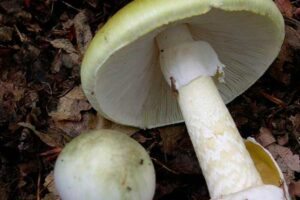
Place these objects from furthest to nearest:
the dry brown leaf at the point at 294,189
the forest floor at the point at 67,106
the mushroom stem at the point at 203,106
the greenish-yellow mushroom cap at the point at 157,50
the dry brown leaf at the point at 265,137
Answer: the dry brown leaf at the point at 265,137 < the forest floor at the point at 67,106 < the dry brown leaf at the point at 294,189 < the mushroom stem at the point at 203,106 < the greenish-yellow mushroom cap at the point at 157,50

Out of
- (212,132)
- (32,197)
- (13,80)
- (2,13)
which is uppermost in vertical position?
(212,132)

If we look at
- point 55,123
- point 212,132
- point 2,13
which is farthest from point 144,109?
point 2,13

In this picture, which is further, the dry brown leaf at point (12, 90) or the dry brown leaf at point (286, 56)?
the dry brown leaf at point (286, 56)

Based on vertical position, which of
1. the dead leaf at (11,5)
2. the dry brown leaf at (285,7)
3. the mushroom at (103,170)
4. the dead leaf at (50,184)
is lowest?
the dead leaf at (50,184)

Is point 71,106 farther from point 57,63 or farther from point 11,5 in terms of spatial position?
point 11,5

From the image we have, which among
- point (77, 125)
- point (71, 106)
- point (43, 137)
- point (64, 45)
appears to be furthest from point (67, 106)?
point (64, 45)

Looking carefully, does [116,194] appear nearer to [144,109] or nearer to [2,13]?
[144,109]

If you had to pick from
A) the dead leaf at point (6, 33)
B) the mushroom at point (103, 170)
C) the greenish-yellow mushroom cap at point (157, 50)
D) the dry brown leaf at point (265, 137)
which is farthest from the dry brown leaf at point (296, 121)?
the dead leaf at point (6, 33)

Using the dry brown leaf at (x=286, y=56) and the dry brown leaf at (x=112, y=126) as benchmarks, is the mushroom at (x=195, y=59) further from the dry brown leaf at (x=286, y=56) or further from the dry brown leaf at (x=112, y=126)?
the dry brown leaf at (x=286, y=56)
